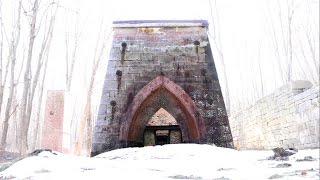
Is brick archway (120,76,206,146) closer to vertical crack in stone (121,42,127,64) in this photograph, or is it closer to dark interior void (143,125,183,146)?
vertical crack in stone (121,42,127,64)

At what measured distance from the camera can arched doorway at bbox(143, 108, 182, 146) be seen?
36.5 ft

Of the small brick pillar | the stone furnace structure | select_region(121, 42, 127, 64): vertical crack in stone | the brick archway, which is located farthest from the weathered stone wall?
the small brick pillar

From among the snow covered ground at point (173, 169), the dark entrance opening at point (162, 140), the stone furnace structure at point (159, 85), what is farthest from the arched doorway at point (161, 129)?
the snow covered ground at point (173, 169)

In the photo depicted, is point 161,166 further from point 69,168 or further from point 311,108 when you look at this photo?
point 311,108

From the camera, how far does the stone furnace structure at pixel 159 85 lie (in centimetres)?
824

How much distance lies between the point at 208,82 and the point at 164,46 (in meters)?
1.52

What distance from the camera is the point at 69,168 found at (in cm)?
425

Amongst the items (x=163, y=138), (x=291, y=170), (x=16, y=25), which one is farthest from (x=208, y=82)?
(x=16, y=25)

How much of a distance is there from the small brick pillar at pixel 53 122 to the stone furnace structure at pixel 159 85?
16.2ft

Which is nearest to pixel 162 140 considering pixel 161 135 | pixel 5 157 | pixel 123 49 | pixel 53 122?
pixel 161 135

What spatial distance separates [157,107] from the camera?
8.98 meters

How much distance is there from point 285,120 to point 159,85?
3549 millimetres

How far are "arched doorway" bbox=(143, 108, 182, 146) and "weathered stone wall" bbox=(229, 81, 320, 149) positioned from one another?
2.64 m

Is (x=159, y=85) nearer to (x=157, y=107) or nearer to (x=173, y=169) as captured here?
(x=157, y=107)
